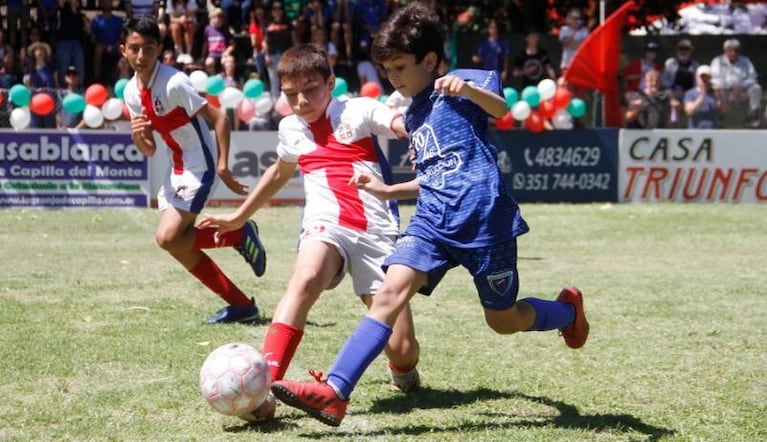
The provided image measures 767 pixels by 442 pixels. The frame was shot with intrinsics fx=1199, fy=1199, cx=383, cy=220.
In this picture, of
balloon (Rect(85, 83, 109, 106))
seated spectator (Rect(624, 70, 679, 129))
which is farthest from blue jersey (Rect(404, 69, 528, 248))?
seated spectator (Rect(624, 70, 679, 129))

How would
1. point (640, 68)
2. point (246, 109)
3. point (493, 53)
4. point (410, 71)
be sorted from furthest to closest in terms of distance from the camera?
1. point (493, 53)
2. point (640, 68)
3. point (246, 109)
4. point (410, 71)

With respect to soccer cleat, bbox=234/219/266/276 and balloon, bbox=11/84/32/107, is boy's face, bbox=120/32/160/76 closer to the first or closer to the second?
soccer cleat, bbox=234/219/266/276

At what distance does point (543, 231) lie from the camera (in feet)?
43.7

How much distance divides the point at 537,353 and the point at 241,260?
4.96m

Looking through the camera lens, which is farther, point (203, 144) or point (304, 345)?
point (203, 144)

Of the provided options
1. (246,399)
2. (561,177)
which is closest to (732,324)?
(246,399)

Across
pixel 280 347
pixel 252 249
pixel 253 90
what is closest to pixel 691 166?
pixel 253 90

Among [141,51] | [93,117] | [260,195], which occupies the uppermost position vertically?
[141,51]

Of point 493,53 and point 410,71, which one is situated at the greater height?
point 410,71

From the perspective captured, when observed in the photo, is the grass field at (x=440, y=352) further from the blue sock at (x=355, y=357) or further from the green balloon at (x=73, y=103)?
the green balloon at (x=73, y=103)

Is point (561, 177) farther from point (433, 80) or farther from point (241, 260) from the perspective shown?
point (433, 80)

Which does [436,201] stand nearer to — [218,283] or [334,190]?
A: [334,190]

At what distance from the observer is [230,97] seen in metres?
15.6

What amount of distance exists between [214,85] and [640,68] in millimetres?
6896
